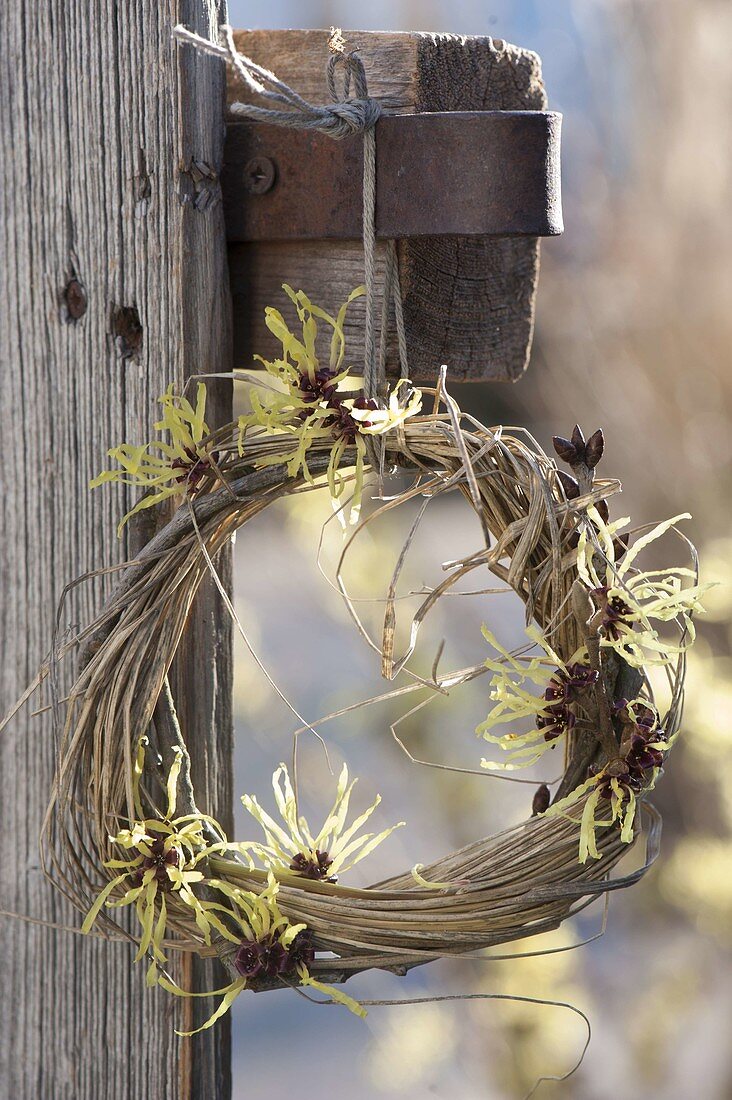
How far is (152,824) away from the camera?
0.67 meters

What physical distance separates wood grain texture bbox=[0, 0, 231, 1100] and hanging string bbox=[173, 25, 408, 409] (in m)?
0.07

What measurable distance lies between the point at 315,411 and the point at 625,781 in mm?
290

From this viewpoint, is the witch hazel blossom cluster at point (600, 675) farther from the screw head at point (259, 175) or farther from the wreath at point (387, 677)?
the screw head at point (259, 175)

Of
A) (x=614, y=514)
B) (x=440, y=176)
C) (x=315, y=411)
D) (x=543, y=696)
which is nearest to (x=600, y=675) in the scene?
(x=543, y=696)

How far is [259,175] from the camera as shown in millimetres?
747

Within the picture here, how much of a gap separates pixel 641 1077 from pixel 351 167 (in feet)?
5.92

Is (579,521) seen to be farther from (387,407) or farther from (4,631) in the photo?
(4,631)

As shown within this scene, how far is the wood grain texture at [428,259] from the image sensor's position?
0.73 meters

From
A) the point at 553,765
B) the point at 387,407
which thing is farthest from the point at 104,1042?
the point at 553,765

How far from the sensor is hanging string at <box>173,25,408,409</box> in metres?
0.63

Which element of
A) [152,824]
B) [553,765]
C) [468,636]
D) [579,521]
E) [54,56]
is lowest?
[553,765]

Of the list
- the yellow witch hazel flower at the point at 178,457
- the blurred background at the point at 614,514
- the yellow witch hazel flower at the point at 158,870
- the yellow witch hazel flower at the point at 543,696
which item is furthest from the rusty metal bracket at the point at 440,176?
the blurred background at the point at 614,514

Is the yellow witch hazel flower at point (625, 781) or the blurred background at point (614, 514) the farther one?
the blurred background at point (614, 514)

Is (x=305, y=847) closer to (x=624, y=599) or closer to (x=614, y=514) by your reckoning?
(x=624, y=599)
